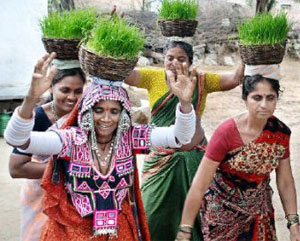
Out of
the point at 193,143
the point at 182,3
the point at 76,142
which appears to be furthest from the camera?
the point at 182,3

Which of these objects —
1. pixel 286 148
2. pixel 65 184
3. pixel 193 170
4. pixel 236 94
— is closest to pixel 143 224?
pixel 65 184

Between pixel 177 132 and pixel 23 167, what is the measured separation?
3.13ft

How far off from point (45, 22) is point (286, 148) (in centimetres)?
162

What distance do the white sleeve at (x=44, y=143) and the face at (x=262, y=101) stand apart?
115 centimetres

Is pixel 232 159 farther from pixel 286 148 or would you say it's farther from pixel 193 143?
pixel 193 143

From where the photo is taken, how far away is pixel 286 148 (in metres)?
3.22

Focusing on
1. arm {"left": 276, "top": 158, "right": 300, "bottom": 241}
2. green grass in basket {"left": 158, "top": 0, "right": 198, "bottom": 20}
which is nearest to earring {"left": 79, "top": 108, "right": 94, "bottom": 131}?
arm {"left": 276, "top": 158, "right": 300, "bottom": 241}

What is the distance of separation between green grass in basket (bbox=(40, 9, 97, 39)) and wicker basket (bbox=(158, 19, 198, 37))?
132 centimetres

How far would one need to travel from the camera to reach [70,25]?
10.1ft

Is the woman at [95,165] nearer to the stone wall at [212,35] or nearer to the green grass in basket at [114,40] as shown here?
the green grass in basket at [114,40]

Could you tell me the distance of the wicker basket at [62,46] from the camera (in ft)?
10.2

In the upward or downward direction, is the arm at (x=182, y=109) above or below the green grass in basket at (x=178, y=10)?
below

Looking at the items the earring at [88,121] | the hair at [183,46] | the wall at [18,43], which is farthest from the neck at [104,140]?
the wall at [18,43]

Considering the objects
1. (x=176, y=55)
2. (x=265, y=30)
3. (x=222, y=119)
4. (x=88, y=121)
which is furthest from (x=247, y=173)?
(x=222, y=119)
